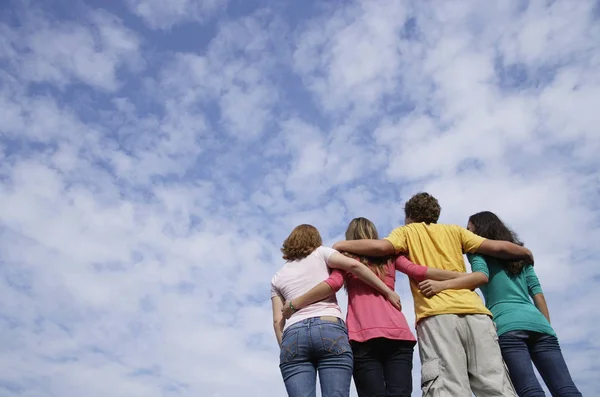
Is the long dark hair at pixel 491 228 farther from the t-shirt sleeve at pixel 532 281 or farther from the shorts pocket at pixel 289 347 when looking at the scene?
the shorts pocket at pixel 289 347

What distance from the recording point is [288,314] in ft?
17.5

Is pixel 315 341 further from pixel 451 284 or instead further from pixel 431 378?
pixel 451 284

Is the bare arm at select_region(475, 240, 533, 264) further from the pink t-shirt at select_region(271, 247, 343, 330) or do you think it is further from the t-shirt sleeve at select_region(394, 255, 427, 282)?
the pink t-shirt at select_region(271, 247, 343, 330)

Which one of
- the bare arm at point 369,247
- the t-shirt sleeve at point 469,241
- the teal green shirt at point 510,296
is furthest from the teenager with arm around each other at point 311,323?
the teal green shirt at point 510,296

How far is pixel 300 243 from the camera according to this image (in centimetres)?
561

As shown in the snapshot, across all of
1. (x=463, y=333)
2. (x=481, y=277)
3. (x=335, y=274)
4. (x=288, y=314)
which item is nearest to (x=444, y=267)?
(x=481, y=277)

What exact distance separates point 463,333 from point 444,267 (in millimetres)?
784

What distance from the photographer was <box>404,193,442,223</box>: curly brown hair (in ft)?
19.8

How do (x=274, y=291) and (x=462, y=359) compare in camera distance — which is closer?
(x=462, y=359)

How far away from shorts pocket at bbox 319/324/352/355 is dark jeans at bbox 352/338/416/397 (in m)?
0.22

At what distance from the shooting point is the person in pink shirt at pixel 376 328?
4.93 m

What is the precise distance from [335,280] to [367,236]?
2.58ft

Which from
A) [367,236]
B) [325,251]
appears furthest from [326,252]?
[367,236]

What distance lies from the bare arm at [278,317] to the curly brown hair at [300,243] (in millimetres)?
466
